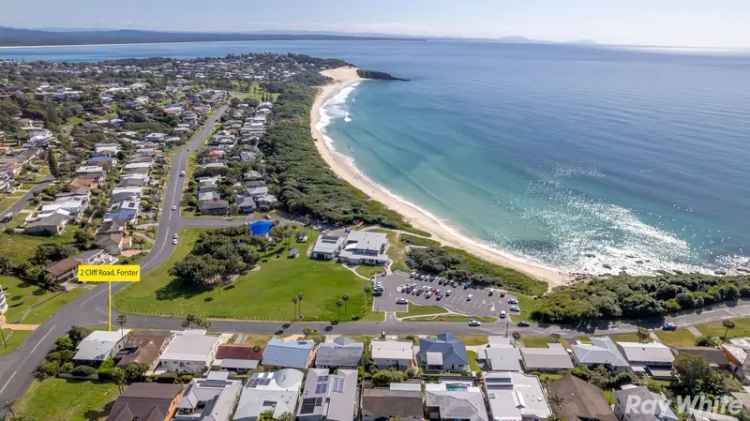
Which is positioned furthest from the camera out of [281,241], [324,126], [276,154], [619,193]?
[324,126]

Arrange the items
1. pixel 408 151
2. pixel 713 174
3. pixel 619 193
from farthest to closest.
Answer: pixel 408 151 → pixel 713 174 → pixel 619 193

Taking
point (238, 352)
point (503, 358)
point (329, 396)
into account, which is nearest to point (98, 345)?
point (238, 352)

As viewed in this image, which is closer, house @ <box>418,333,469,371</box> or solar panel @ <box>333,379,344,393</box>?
solar panel @ <box>333,379,344,393</box>

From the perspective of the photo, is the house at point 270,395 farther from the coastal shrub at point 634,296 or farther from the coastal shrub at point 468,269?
the coastal shrub at point 634,296

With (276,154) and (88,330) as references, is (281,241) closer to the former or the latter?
(88,330)

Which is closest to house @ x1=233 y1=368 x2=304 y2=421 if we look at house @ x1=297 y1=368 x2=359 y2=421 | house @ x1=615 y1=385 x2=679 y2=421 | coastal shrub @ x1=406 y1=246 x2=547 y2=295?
house @ x1=297 y1=368 x2=359 y2=421

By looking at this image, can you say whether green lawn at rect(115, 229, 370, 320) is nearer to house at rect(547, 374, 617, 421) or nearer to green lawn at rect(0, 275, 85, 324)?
green lawn at rect(0, 275, 85, 324)

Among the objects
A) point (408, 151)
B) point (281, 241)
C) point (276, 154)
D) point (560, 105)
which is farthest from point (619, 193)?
point (560, 105)

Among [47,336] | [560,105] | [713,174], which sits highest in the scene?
[560,105]
